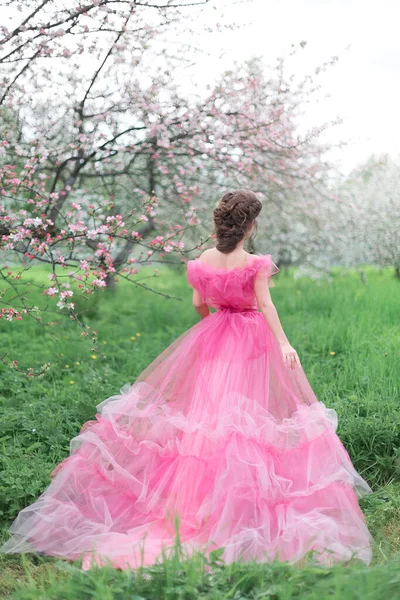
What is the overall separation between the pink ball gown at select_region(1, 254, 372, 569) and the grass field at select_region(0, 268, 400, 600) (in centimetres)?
22

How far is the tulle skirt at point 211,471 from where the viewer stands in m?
3.11

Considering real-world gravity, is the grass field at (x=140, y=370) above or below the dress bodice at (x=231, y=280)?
below

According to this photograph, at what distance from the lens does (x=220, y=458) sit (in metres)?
3.29

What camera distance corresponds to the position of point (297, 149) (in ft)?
25.6

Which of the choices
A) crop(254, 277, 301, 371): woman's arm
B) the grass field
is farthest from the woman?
the grass field

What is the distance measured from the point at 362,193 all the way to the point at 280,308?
22.3 feet

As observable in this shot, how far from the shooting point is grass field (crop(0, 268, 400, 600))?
2.55 metres

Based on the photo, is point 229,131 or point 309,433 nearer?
point 309,433

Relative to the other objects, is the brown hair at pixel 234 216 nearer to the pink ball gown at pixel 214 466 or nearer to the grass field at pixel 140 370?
the pink ball gown at pixel 214 466

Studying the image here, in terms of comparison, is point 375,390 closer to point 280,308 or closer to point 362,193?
point 280,308

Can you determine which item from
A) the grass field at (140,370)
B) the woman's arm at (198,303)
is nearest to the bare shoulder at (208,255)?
the woman's arm at (198,303)

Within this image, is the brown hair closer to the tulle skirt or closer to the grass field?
the tulle skirt

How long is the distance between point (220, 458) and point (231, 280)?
0.91 meters

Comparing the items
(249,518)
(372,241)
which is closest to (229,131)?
(249,518)
